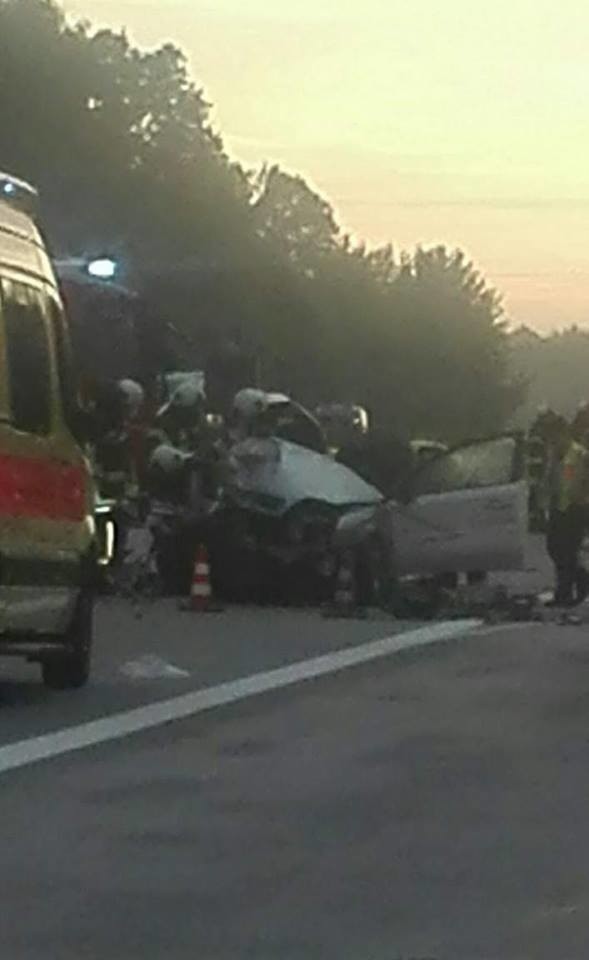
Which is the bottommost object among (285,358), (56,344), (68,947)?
(68,947)

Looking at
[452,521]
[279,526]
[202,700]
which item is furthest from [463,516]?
[202,700]

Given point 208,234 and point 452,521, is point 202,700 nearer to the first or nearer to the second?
point 452,521

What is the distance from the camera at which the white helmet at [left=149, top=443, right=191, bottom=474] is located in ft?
96.3

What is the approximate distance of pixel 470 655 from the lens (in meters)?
21.7

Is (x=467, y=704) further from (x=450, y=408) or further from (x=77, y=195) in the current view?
(x=450, y=408)

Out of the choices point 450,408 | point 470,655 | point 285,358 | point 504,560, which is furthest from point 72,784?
point 450,408

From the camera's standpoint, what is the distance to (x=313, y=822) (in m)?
12.7

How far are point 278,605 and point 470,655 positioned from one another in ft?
23.4

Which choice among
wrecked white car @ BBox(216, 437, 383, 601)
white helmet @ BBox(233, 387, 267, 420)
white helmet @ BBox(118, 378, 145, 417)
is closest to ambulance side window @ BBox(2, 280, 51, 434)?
wrecked white car @ BBox(216, 437, 383, 601)

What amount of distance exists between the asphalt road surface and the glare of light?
15.0 m

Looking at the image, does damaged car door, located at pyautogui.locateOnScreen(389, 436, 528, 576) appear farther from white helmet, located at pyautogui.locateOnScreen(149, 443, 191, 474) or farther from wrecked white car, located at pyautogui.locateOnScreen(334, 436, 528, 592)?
white helmet, located at pyautogui.locateOnScreen(149, 443, 191, 474)

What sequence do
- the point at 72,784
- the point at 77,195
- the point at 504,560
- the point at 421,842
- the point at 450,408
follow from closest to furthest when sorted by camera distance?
the point at 421,842, the point at 72,784, the point at 504,560, the point at 77,195, the point at 450,408

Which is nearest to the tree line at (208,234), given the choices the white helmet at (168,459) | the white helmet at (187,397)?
the white helmet at (187,397)

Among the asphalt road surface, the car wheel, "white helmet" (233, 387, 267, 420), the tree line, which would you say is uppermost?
the tree line
